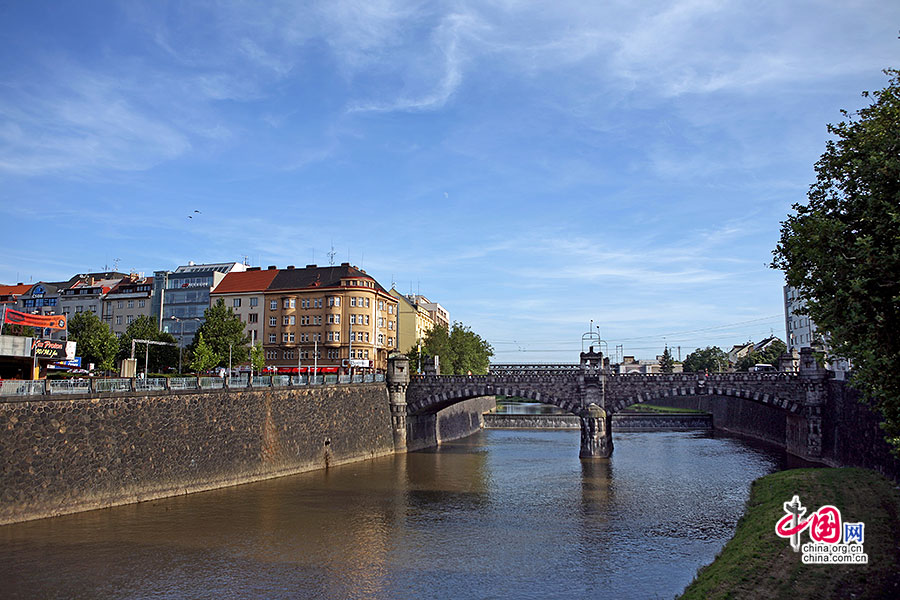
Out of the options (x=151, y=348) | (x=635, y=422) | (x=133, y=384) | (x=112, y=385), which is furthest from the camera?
(x=635, y=422)

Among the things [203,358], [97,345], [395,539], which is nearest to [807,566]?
[395,539]

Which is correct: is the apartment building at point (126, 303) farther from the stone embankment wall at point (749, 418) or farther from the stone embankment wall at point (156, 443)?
the stone embankment wall at point (749, 418)

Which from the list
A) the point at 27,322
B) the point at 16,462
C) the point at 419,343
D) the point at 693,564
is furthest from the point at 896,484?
the point at 419,343

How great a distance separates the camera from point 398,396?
72875 millimetres

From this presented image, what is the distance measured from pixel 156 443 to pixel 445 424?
5013 cm

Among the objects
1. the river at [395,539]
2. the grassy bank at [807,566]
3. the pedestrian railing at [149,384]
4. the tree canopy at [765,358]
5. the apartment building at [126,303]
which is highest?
the apartment building at [126,303]

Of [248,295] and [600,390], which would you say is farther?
[248,295]

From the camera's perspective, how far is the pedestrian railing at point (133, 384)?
114 feet

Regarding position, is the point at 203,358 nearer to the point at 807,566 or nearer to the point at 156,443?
the point at 156,443

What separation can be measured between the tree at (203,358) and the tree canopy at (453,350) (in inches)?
1530

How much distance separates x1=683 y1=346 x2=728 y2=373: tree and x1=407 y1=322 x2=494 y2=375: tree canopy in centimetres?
5814

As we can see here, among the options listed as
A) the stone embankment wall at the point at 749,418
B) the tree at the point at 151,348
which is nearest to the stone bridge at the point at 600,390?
the stone embankment wall at the point at 749,418

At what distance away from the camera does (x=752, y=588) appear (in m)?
21.3

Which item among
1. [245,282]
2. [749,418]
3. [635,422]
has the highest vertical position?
[245,282]
